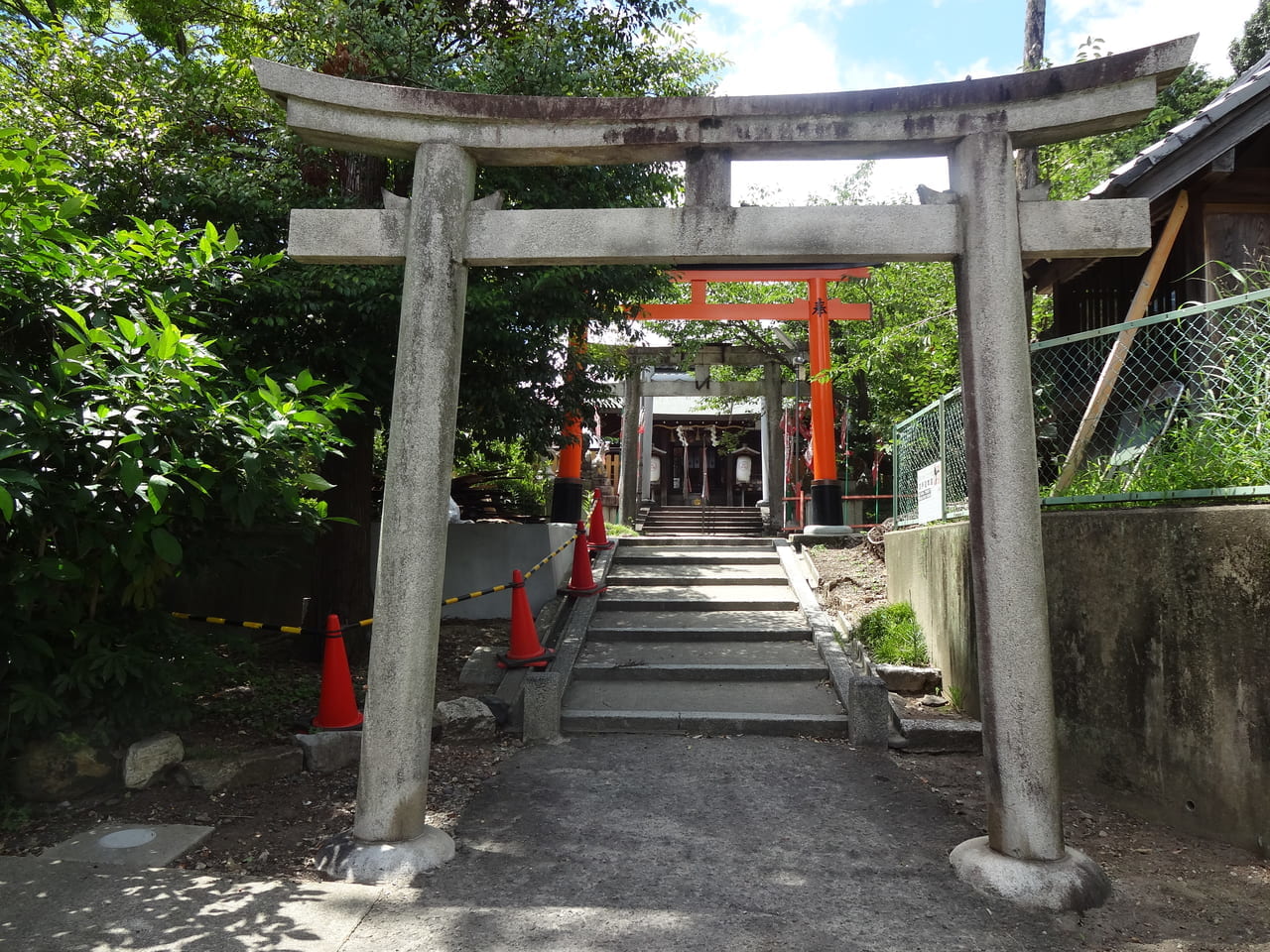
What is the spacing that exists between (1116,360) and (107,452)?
18.4 ft

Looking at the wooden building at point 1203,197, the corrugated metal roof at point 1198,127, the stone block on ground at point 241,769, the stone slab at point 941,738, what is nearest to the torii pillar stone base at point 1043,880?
the stone slab at point 941,738

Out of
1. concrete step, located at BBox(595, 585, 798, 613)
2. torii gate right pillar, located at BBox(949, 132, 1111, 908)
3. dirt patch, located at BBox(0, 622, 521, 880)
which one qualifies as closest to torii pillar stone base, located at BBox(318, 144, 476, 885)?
dirt patch, located at BBox(0, 622, 521, 880)

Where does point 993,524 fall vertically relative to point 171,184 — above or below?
below

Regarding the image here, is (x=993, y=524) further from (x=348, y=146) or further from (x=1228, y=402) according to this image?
(x=348, y=146)

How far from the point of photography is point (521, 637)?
7020 mm

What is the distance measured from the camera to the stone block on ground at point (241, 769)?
178 inches

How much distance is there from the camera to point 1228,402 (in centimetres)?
438

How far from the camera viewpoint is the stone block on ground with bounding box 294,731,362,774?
5.02m

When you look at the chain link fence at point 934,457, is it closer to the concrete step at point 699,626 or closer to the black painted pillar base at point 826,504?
the concrete step at point 699,626

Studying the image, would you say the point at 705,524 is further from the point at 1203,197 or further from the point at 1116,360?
the point at 1116,360

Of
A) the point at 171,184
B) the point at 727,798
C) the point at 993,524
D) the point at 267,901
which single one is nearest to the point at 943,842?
the point at 727,798

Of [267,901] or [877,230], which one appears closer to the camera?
[267,901]

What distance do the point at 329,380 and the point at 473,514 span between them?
4456 millimetres

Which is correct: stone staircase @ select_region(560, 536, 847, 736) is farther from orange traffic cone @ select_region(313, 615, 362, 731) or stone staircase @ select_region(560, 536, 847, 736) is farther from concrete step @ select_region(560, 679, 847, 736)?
orange traffic cone @ select_region(313, 615, 362, 731)
